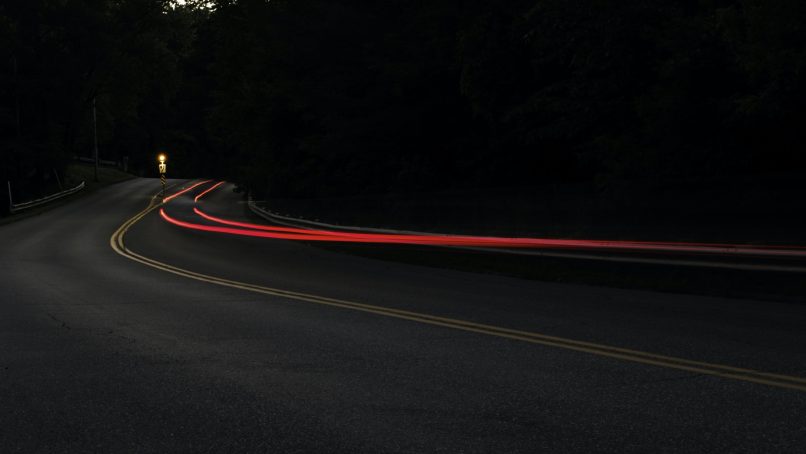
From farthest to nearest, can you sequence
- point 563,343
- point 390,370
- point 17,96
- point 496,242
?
point 17,96, point 496,242, point 563,343, point 390,370

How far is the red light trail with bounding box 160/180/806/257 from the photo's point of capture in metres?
12.7

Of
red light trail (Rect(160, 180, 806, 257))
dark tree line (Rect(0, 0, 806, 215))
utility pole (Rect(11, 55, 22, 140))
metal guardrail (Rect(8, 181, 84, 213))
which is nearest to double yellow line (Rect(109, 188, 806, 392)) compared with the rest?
red light trail (Rect(160, 180, 806, 257))

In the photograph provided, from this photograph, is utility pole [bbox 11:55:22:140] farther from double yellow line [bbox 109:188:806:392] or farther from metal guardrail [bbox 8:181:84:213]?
double yellow line [bbox 109:188:806:392]

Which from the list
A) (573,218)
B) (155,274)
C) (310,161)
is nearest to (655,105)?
(573,218)

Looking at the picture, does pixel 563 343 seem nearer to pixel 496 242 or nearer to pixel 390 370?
pixel 390 370

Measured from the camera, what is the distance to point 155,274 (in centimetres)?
1650

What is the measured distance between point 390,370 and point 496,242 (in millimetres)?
12499

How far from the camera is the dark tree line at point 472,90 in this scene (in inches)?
725

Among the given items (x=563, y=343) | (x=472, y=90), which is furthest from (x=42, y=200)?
(x=563, y=343)

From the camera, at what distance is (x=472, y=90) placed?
25641 mm

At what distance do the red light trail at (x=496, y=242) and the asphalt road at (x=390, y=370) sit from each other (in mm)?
1485

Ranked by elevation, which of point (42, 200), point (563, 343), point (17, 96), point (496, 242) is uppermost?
point (17, 96)

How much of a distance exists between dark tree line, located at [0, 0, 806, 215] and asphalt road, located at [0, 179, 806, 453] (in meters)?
7.10

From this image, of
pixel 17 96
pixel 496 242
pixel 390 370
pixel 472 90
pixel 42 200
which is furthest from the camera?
pixel 17 96
